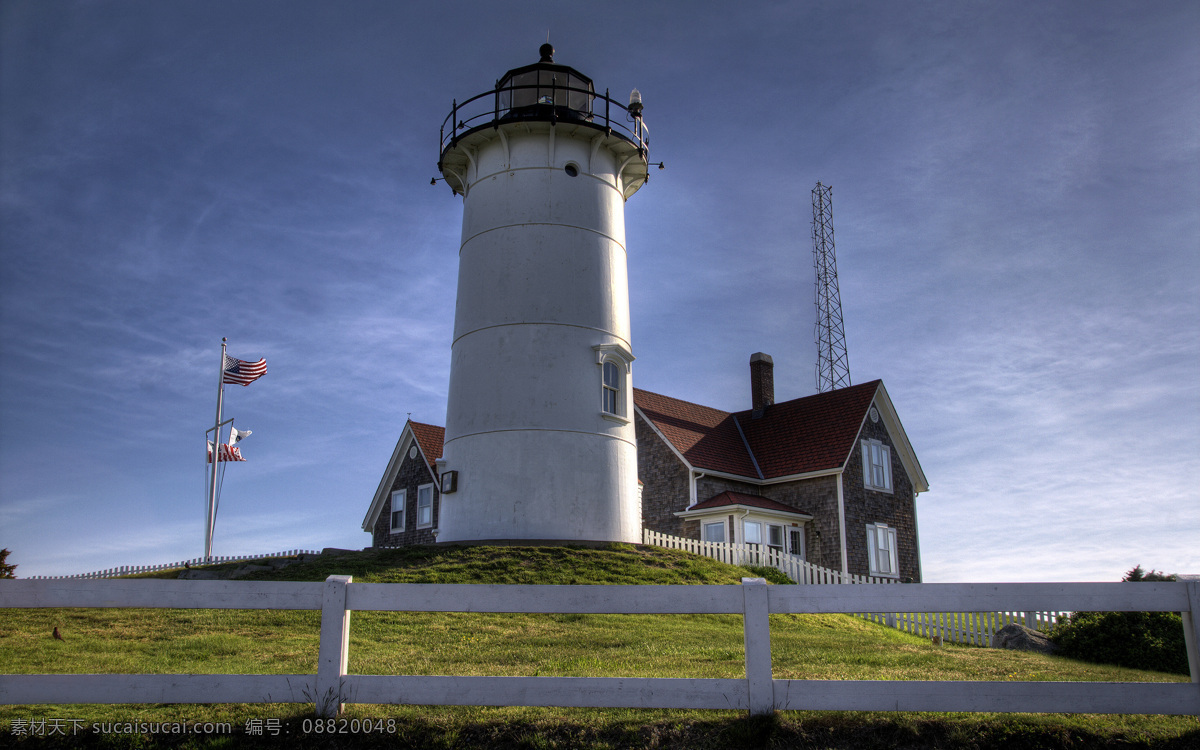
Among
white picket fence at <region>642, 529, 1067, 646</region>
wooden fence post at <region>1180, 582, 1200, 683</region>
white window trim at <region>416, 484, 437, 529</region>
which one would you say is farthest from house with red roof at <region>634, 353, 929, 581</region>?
wooden fence post at <region>1180, 582, 1200, 683</region>

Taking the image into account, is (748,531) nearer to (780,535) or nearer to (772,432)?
(780,535)

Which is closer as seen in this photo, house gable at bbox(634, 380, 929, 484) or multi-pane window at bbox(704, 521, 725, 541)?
multi-pane window at bbox(704, 521, 725, 541)

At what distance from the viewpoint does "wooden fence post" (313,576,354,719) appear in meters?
6.98

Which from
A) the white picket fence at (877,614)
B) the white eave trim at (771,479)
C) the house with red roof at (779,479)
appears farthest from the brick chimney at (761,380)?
the white picket fence at (877,614)

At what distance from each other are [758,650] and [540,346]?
1430 centimetres

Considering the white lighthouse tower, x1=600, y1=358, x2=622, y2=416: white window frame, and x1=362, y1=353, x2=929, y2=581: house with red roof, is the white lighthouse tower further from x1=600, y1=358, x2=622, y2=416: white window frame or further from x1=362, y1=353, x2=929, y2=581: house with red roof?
x1=362, y1=353, x2=929, y2=581: house with red roof

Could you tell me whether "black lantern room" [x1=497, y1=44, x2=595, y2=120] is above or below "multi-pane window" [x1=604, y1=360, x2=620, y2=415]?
above

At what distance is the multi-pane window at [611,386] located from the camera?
2147 cm

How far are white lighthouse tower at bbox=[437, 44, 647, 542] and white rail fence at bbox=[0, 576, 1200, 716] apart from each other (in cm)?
1271

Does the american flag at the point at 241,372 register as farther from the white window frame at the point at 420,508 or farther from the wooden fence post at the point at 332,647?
the wooden fence post at the point at 332,647

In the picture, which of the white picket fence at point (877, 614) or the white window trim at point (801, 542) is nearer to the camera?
the white picket fence at point (877, 614)

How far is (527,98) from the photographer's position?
2320 cm

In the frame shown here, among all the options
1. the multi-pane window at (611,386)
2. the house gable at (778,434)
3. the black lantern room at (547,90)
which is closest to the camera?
the multi-pane window at (611,386)

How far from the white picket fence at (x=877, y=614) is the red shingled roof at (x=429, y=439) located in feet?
33.3
